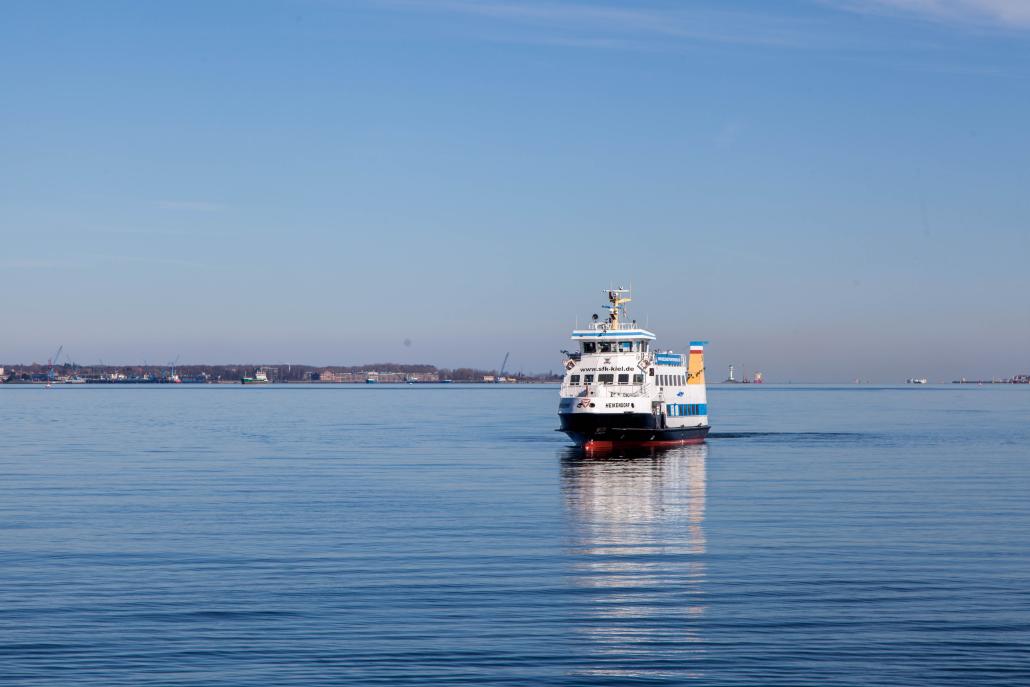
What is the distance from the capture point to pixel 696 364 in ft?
342

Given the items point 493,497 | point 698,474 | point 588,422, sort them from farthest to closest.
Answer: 1. point 588,422
2. point 698,474
3. point 493,497

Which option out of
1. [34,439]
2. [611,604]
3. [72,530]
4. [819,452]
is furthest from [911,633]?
[34,439]

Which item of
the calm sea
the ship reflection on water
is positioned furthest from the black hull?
the ship reflection on water

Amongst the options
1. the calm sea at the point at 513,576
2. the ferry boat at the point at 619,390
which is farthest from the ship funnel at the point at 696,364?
the calm sea at the point at 513,576

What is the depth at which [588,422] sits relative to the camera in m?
84.7

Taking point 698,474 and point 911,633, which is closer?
point 911,633

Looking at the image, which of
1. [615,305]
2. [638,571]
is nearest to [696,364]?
[615,305]

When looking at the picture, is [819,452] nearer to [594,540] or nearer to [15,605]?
[594,540]

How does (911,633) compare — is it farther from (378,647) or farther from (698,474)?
(698,474)

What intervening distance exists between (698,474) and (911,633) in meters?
44.1

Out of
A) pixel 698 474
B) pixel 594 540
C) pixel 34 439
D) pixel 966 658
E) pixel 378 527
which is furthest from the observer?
pixel 34 439

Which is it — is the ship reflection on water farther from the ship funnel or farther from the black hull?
the ship funnel

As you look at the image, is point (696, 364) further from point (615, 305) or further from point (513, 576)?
point (513, 576)

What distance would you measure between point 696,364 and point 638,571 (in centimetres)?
7119
